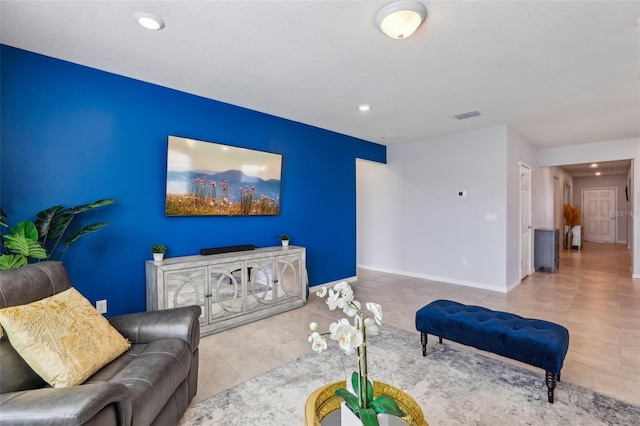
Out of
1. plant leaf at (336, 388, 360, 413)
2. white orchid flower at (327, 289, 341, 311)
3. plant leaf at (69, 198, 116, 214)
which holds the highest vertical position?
plant leaf at (69, 198, 116, 214)

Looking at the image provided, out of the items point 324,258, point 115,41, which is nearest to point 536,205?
point 324,258

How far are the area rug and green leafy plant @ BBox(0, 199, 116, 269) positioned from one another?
1621mm

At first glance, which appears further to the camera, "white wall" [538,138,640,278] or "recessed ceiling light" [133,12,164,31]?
"white wall" [538,138,640,278]

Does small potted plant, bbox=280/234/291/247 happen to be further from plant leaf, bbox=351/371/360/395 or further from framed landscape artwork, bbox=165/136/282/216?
plant leaf, bbox=351/371/360/395

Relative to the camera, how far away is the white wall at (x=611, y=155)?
551 cm

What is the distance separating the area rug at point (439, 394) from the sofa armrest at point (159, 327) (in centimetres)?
49

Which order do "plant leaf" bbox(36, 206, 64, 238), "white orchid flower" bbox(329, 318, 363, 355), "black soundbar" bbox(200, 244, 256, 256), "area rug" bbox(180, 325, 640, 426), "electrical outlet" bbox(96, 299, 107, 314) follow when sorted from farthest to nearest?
"black soundbar" bbox(200, 244, 256, 256)
"electrical outlet" bbox(96, 299, 107, 314)
"plant leaf" bbox(36, 206, 64, 238)
"area rug" bbox(180, 325, 640, 426)
"white orchid flower" bbox(329, 318, 363, 355)

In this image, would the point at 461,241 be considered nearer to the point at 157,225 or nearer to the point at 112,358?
the point at 157,225

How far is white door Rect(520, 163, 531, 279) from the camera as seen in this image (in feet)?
17.9

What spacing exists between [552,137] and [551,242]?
209cm

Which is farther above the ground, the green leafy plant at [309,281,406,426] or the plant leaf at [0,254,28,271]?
the plant leaf at [0,254,28,271]

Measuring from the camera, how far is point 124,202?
9.80 feet

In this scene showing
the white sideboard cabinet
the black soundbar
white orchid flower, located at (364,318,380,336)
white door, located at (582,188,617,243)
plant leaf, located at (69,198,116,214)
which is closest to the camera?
white orchid flower, located at (364,318,380,336)

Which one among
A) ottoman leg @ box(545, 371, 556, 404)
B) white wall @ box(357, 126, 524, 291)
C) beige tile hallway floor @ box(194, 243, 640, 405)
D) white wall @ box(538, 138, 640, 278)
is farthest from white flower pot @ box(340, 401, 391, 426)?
white wall @ box(538, 138, 640, 278)
